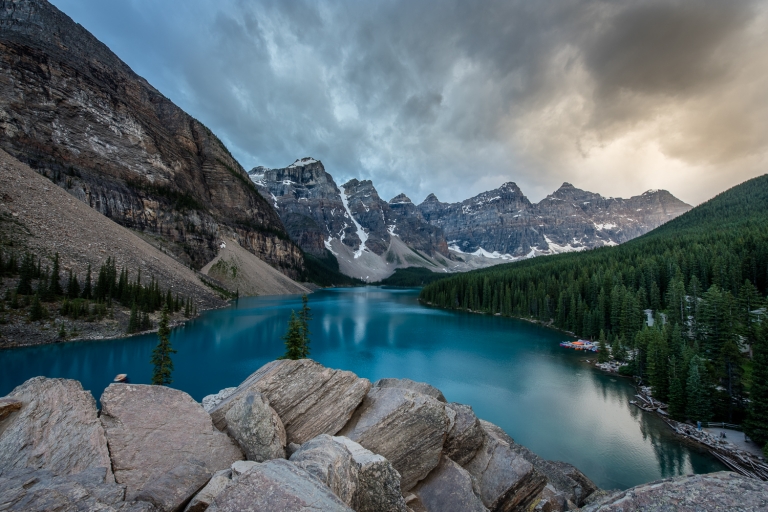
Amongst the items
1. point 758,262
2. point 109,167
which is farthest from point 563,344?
point 109,167

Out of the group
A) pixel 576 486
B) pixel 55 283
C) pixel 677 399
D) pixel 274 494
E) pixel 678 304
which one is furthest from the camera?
pixel 678 304

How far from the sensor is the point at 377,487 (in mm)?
6281

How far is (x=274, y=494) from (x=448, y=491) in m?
5.72

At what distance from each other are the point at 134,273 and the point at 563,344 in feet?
236

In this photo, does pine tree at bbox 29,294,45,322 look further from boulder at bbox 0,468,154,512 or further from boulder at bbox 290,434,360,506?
boulder at bbox 290,434,360,506

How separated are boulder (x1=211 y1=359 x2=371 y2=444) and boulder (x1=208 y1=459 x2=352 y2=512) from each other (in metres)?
4.11

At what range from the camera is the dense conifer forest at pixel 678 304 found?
23.4 m

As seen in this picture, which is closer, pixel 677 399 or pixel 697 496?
pixel 697 496

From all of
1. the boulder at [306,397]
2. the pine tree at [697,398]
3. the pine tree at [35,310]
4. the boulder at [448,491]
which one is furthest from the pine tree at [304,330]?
the pine tree at [35,310]

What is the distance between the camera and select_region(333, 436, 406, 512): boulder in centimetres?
611

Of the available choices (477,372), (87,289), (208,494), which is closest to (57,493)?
(208,494)

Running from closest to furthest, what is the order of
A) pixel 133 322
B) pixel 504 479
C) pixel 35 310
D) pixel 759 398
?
pixel 504 479 → pixel 759 398 → pixel 35 310 → pixel 133 322

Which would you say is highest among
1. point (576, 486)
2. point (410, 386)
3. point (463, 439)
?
point (410, 386)

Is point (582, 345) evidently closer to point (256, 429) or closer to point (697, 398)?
point (697, 398)
